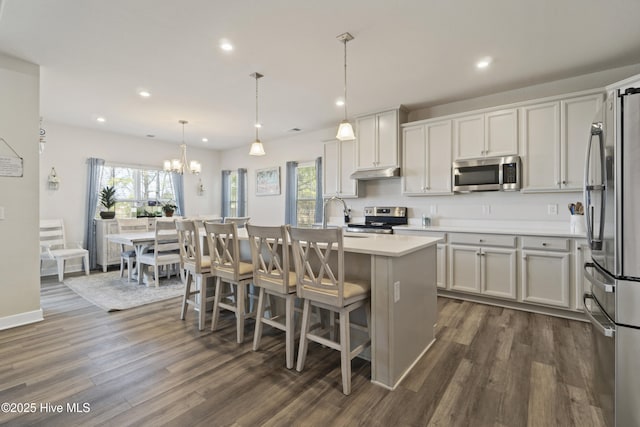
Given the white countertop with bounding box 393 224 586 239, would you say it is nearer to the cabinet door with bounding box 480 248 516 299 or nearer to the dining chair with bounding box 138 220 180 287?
the cabinet door with bounding box 480 248 516 299

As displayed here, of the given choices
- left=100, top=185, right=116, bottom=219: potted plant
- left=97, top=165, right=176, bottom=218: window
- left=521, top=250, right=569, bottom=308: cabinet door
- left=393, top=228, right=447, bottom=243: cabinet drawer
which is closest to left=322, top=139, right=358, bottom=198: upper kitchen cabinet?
left=393, top=228, right=447, bottom=243: cabinet drawer

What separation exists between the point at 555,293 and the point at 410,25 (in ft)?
10.1

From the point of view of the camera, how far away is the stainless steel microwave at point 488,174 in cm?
366

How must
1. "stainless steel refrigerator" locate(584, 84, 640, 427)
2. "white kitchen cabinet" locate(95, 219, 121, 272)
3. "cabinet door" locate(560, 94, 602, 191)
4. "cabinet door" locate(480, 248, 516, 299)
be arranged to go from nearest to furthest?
"stainless steel refrigerator" locate(584, 84, 640, 427), "cabinet door" locate(560, 94, 602, 191), "cabinet door" locate(480, 248, 516, 299), "white kitchen cabinet" locate(95, 219, 121, 272)

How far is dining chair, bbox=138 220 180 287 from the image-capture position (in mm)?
4359

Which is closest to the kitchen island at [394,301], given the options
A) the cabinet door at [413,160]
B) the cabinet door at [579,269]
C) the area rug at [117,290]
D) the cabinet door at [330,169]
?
the cabinet door at [579,269]

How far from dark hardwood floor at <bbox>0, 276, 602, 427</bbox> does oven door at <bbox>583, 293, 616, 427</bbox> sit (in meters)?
0.15

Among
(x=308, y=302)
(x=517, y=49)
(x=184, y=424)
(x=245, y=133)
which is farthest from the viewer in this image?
(x=245, y=133)

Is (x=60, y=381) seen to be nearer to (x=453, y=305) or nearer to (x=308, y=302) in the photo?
(x=308, y=302)

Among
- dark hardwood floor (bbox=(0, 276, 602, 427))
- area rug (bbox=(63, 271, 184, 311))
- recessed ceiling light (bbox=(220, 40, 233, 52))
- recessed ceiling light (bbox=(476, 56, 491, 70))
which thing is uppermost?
recessed ceiling light (bbox=(220, 40, 233, 52))

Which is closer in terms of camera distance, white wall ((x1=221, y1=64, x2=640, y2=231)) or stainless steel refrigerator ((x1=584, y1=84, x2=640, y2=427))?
stainless steel refrigerator ((x1=584, y1=84, x2=640, y2=427))

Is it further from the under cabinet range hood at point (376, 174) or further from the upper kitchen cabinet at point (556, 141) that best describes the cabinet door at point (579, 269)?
the under cabinet range hood at point (376, 174)

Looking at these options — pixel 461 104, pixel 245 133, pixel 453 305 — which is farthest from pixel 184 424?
pixel 245 133

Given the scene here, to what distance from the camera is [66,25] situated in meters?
2.55
